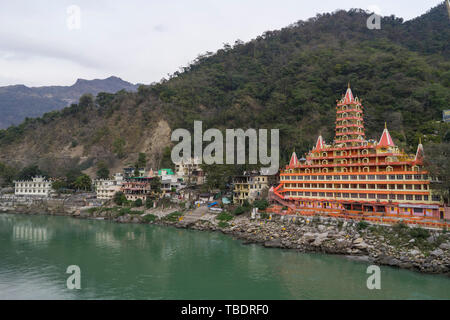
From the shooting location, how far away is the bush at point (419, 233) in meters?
24.7

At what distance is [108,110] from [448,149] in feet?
280

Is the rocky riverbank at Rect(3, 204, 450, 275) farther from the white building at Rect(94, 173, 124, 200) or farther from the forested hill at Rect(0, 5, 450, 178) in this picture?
the white building at Rect(94, 173, 124, 200)

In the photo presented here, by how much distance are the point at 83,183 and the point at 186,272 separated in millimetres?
44151

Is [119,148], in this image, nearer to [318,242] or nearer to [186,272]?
[186,272]

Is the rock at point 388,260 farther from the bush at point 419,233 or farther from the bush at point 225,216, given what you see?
the bush at point 225,216

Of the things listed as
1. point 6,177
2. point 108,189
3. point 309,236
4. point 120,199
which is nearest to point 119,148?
point 108,189

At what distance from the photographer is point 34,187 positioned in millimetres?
63469

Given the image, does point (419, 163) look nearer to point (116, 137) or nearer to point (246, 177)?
point (246, 177)

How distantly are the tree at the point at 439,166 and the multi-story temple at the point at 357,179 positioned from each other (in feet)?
2.25

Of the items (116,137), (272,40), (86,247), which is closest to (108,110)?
(116,137)

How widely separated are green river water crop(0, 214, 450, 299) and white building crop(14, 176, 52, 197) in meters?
28.3

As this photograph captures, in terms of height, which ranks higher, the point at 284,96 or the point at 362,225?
the point at 284,96

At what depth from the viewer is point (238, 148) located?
54.4 m

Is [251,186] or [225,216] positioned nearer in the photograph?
[225,216]
